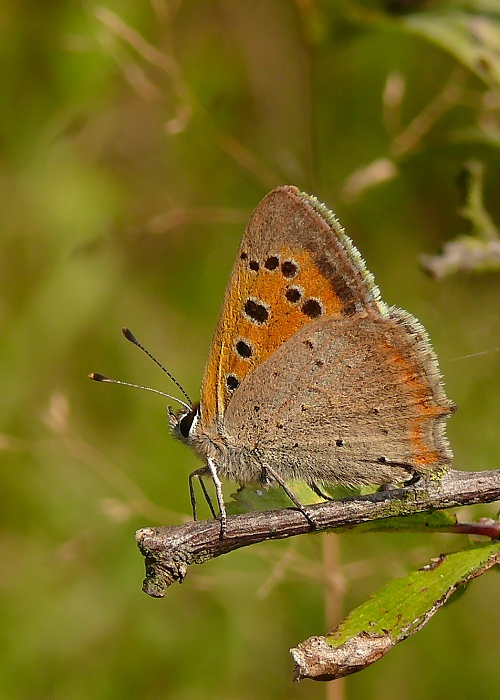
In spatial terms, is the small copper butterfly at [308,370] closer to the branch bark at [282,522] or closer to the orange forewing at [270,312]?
the orange forewing at [270,312]

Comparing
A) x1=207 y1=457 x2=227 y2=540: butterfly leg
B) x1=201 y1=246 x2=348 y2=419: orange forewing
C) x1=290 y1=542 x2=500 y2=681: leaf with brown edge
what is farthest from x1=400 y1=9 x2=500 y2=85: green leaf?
x1=290 y1=542 x2=500 y2=681: leaf with brown edge

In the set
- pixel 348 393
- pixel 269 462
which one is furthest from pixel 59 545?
pixel 348 393

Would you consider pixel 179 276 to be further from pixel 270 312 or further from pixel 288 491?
pixel 288 491

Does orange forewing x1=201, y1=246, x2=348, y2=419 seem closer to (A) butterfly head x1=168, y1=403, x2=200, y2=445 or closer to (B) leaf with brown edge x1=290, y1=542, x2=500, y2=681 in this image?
(A) butterfly head x1=168, y1=403, x2=200, y2=445

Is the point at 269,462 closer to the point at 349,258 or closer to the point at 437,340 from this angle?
the point at 349,258

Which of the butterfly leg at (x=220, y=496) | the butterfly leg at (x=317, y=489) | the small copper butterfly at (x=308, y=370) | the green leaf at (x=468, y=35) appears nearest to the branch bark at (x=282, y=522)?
the butterfly leg at (x=220, y=496)
